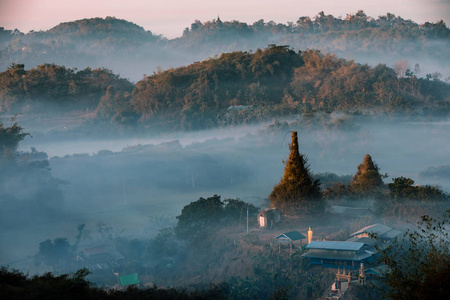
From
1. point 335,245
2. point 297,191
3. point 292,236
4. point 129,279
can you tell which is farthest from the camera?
point 297,191

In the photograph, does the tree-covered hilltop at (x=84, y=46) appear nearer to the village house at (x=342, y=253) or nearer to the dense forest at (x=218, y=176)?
the dense forest at (x=218, y=176)

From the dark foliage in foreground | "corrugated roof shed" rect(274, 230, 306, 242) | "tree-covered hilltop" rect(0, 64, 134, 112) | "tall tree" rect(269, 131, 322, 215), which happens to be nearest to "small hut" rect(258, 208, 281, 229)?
"tall tree" rect(269, 131, 322, 215)

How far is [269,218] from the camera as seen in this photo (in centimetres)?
3509

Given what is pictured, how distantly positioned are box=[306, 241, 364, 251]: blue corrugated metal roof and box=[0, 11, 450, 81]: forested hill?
9616 centimetres

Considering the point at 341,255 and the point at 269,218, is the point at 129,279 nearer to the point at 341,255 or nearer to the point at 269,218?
the point at 269,218

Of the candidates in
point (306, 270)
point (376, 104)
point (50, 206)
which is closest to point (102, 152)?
point (50, 206)

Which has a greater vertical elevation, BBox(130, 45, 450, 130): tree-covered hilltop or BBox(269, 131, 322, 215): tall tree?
BBox(130, 45, 450, 130): tree-covered hilltop

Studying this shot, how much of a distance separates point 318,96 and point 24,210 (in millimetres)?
36036

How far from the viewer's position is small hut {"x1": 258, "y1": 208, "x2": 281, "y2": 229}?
3503cm

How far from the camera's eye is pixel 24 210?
1762 inches

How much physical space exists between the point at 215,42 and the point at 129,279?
421ft

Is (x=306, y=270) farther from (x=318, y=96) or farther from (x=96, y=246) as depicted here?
(x=318, y=96)

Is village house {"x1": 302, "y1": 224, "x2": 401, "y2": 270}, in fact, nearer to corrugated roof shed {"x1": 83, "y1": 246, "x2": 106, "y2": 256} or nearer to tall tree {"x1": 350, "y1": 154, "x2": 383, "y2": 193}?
tall tree {"x1": 350, "y1": 154, "x2": 383, "y2": 193}

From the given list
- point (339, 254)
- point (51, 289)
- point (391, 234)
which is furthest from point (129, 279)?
point (51, 289)
